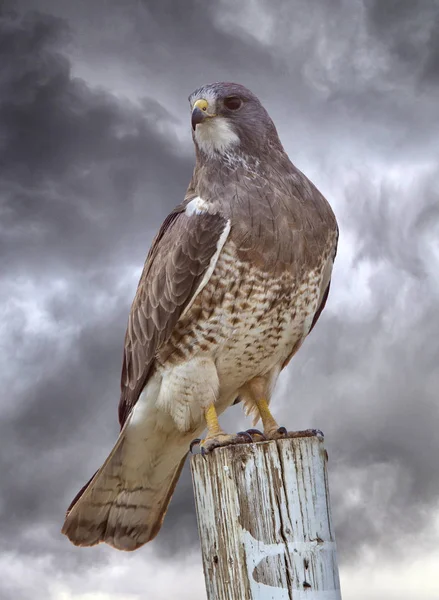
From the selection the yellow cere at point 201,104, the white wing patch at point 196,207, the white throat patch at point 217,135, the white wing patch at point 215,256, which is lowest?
the white wing patch at point 215,256

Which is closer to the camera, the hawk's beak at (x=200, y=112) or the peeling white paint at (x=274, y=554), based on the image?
the peeling white paint at (x=274, y=554)

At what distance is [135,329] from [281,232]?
3.84 ft

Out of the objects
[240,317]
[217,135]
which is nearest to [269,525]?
[240,317]

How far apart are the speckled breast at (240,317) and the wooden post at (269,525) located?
839mm

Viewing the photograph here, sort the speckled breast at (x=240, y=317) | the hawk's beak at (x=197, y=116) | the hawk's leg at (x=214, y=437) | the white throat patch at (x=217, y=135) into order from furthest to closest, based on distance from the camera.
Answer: the white throat patch at (x=217, y=135), the hawk's beak at (x=197, y=116), the speckled breast at (x=240, y=317), the hawk's leg at (x=214, y=437)

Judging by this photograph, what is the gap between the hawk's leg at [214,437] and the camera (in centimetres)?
402

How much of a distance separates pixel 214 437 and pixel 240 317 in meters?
0.69

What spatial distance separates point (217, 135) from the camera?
4.73 meters

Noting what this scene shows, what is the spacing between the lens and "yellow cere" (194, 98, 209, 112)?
463 centimetres

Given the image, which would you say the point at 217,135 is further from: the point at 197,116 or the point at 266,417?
the point at 266,417

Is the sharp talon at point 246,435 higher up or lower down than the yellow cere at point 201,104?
lower down

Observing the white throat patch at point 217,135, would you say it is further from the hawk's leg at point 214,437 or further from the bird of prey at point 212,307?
the hawk's leg at point 214,437

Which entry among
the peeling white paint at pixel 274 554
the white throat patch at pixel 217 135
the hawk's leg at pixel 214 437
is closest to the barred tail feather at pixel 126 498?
the hawk's leg at pixel 214 437

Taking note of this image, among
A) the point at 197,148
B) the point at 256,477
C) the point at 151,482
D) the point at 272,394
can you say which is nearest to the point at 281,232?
the point at 197,148
